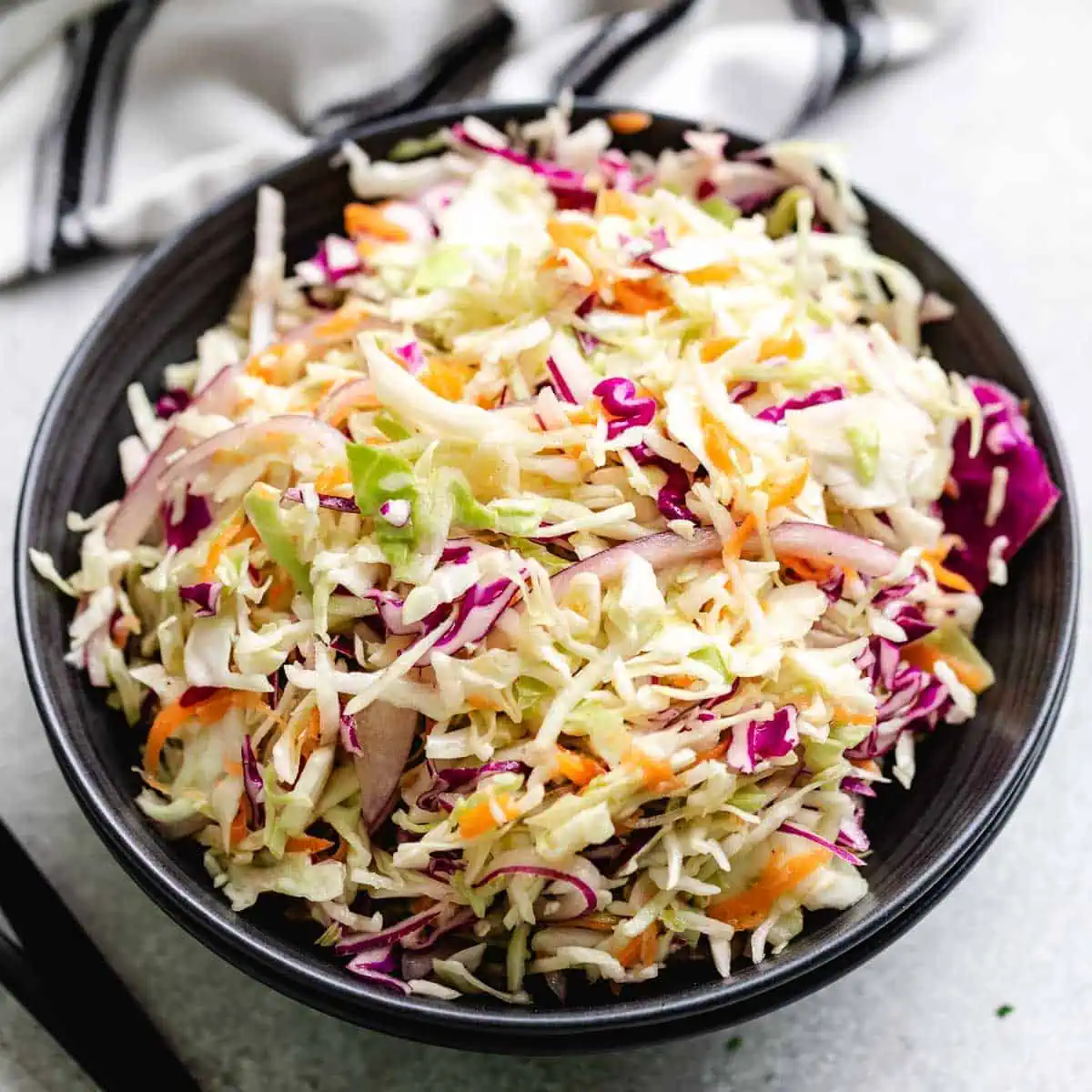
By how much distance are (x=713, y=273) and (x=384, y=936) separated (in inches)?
34.3

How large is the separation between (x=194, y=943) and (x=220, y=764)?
0.43m

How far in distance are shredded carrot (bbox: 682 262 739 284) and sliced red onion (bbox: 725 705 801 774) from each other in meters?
0.55

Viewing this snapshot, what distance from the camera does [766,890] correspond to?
4.57 ft

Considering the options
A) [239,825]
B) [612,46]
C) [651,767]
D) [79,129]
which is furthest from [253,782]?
[612,46]

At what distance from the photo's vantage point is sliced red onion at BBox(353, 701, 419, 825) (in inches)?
54.0

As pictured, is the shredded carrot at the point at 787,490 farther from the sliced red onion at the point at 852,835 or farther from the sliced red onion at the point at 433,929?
the sliced red onion at the point at 433,929

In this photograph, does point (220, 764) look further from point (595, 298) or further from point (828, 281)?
point (828, 281)

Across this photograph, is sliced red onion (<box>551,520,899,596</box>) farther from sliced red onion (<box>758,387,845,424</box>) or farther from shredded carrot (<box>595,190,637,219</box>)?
shredded carrot (<box>595,190,637,219</box>)

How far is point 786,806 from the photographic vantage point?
4.52 ft

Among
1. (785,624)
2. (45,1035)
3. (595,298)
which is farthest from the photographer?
(45,1035)

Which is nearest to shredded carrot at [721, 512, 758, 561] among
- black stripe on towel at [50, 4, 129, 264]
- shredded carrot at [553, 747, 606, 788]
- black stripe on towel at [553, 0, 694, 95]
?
shredded carrot at [553, 747, 606, 788]

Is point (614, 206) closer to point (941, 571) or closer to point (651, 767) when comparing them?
point (941, 571)

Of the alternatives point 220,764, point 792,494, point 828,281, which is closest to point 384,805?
point 220,764

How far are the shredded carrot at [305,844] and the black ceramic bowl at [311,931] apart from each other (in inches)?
3.8
